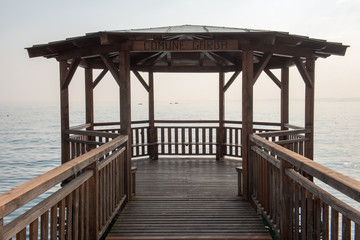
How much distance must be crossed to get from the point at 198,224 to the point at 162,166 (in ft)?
14.0

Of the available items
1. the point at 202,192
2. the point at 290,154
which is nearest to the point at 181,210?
the point at 202,192

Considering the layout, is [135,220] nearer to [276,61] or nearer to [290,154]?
[290,154]

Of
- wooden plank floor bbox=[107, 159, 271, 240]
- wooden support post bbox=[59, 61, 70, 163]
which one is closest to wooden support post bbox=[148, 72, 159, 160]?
wooden plank floor bbox=[107, 159, 271, 240]

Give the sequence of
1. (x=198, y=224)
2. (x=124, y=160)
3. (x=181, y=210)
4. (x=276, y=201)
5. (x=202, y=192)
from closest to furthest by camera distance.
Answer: (x=276, y=201)
(x=198, y=224)
(x=181, y=210)
(x=124, y=160)
(x=202, y=192)

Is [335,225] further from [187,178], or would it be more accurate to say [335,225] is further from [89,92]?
[89,92]

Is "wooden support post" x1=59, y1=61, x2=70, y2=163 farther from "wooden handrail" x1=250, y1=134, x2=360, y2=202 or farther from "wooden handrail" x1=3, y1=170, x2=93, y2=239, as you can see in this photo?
"wooden handrail" x1=250, y1=134, x2=360, y2=202

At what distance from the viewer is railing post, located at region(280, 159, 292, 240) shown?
11.7 feet

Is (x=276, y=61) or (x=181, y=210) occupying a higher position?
(x=276, y=61)

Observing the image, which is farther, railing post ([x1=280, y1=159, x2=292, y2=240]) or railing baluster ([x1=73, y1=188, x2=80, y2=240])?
railing post ([x1=280, y1=159, x2=292, y2=240])

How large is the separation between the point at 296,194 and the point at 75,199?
214cm

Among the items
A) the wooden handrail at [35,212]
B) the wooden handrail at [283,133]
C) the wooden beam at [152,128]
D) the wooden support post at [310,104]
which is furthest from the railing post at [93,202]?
the wooden beam at [152,128]

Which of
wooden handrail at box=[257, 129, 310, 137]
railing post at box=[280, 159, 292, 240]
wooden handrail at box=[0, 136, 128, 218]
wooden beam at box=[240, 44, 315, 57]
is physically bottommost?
railing post at box=[280, 159, 292, 240]

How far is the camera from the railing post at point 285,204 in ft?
11.7

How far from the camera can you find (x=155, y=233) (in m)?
4.19
